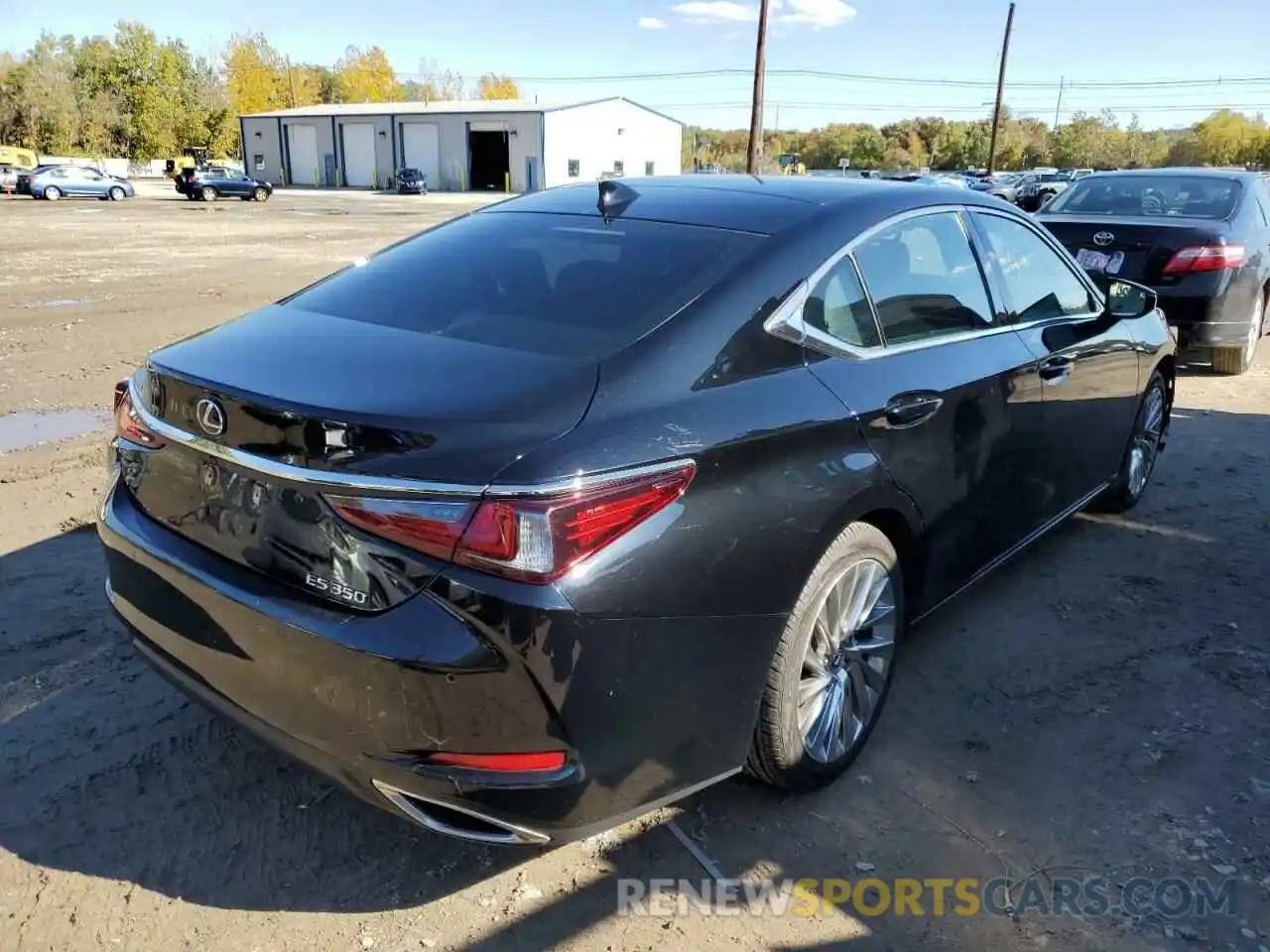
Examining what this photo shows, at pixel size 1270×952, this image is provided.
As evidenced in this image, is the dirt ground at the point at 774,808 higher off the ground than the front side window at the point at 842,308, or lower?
lower

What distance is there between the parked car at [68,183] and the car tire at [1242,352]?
44432 millimetres

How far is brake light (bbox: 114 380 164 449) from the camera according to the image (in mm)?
2445

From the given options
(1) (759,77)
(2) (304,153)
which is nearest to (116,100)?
(2) (304,153)

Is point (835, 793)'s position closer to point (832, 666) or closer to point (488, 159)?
point (832, 666)

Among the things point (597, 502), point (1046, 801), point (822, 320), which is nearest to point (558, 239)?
point (822, 320)

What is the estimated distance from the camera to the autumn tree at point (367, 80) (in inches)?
4129

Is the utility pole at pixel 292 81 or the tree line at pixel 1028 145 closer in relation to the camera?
the tree line at pixel 1028 145

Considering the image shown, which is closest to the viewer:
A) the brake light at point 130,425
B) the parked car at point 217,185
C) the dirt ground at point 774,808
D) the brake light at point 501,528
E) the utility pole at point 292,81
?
the brake light at point 501,528

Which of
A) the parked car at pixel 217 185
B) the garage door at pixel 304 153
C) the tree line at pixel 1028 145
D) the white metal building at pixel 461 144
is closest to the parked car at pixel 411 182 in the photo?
the white metal building at pixel 461 144

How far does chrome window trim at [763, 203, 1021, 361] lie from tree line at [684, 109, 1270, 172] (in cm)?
7797

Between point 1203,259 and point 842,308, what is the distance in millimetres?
5925

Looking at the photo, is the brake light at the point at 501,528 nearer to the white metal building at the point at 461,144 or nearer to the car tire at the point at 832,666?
the car tire at the point at 832,666

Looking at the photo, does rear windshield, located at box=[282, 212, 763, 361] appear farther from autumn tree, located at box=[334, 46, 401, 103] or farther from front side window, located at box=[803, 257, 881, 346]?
autumn tree, located at box=[334, 46, 401, 103]

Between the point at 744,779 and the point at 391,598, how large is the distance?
51.2 inches
